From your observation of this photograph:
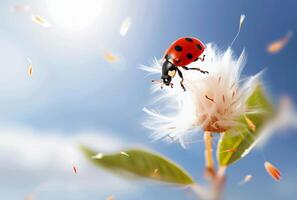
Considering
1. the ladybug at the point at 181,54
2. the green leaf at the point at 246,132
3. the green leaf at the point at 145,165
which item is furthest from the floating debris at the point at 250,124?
the ladybug at the point at 181,54

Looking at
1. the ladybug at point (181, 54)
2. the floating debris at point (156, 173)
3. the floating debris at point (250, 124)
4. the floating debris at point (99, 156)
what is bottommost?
the floating debris at point (156, 173)

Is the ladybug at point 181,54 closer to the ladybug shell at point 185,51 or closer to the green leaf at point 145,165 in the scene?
the ladybug shell at point 185,51

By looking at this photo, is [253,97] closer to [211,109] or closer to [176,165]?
[211,109]

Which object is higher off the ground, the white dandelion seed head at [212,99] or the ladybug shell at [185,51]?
the ladybug shell at [185,51]

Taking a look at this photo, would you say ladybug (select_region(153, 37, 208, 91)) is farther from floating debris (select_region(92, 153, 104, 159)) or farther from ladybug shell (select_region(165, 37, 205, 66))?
floating debris (select_region(92, 153, 104, 159))

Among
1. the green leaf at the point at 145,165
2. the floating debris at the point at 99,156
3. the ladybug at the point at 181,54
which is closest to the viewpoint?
the green leaf at the point at 145,165

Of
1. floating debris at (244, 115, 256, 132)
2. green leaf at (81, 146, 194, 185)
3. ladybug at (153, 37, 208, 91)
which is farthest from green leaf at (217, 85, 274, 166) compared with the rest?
ladybug at (153, 37, 208, 91)

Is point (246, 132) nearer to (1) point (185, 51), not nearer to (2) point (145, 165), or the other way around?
(2) point (145, 165)
